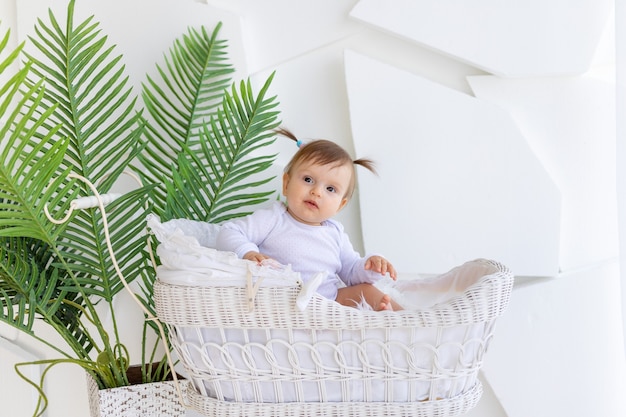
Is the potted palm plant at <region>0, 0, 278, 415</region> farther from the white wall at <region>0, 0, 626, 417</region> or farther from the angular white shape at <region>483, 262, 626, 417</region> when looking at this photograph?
the angular white shape at <region>483, 262, 626, 417</region>

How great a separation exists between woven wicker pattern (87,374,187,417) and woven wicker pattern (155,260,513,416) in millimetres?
357

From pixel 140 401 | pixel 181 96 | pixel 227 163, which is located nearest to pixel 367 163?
pixel 227 163

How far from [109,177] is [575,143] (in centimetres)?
113

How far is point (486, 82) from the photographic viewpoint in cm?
189

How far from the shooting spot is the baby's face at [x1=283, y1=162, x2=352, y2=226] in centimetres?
159

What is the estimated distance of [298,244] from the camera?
1.61m

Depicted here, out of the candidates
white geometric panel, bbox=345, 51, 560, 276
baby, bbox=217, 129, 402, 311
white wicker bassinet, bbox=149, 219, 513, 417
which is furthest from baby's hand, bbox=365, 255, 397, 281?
white geometric panel, bbox=345, 51, 560, 276

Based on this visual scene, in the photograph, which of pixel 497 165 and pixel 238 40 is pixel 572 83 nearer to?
pixel 497 165

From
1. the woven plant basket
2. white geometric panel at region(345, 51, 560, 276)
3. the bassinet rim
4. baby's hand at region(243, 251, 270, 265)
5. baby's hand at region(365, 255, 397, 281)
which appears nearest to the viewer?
the bassinet rim

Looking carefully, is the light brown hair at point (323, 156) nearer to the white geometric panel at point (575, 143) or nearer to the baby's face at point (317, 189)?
the baby's face at point (317, 189)

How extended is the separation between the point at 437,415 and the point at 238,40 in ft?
3.65

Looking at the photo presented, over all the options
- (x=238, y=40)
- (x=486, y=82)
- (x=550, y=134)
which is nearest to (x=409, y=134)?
(x=486, y=82)

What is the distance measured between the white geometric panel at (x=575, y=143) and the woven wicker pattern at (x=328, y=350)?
0.61m

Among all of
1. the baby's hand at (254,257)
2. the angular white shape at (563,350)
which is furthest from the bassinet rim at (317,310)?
the angular white shape at (563,350)
